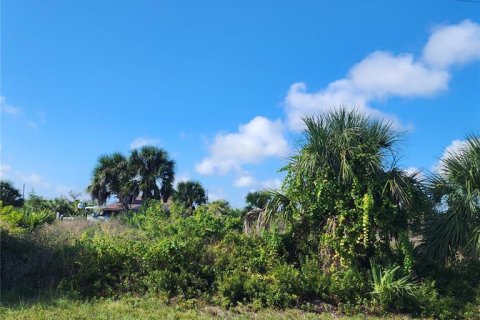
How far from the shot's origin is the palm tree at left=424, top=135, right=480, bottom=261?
973 centimetres

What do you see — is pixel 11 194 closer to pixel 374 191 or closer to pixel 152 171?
pixel 152 171

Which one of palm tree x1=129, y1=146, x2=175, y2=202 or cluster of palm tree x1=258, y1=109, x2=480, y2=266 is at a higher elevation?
palm tree x1=129, y1=146, x2=175, y2=202

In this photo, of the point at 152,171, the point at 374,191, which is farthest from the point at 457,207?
the point at 152,171

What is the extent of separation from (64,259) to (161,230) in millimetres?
2504

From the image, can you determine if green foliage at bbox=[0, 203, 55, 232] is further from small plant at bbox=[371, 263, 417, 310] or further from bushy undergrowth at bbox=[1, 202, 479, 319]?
small plant at bbox=[371, 263, 417, 310]

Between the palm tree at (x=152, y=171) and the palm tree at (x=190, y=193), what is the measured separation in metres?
0.94

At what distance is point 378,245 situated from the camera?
995cm

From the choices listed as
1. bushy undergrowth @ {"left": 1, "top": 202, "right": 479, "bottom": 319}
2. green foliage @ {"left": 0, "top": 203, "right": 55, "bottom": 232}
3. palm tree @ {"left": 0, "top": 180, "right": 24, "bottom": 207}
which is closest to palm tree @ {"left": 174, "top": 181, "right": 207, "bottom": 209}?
palm tree @ {"left": 0, "top": 180, "right": 24, "bottom": 207}

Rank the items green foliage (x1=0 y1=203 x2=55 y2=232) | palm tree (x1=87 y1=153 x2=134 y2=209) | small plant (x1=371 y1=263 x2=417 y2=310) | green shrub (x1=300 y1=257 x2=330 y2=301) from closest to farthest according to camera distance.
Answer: small plant (x1=371 y1=263 x2=417 y2=310) < green shrub (x1=300 y1=257 x2=330 y2=301) < green foliage (x1=0 y1=203 x2=55 y2=232) < palm tree (x1=87 y1=153 x2=134 y2=209)

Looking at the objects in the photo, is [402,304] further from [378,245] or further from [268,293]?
[268,293]

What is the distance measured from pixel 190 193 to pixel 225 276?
31.7 m

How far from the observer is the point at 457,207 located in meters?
9.88

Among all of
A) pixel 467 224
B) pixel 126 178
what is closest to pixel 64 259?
pixel 467 224

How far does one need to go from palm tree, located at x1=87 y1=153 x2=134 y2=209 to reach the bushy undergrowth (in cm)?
2784
